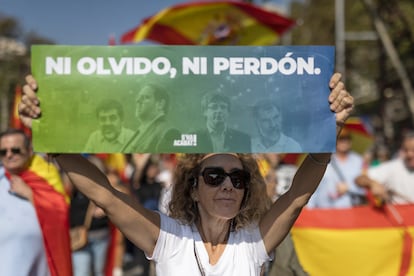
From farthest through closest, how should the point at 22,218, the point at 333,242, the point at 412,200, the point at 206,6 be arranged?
1. the point at 206,6
2. the point at 412,200
3. the point at 333,242
4. the point at 22,218

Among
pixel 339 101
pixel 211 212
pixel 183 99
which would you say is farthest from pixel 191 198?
pixel 339 101

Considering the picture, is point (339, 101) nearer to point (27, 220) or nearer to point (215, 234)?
point (215, 234)

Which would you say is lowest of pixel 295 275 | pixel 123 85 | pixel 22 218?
pixel 295 275

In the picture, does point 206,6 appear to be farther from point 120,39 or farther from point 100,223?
point 100,223

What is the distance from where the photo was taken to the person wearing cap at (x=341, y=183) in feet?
23.9

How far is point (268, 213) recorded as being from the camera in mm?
3178

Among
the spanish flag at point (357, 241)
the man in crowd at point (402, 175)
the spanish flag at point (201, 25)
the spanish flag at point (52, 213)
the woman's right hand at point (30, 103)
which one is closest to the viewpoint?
the woman's right hand at point (30, 103)

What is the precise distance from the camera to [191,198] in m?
3.26

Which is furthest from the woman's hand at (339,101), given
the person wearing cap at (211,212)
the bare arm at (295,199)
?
the bare arm at (295,199)

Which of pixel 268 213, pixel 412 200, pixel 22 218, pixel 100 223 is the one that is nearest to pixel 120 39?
pixel 100 223

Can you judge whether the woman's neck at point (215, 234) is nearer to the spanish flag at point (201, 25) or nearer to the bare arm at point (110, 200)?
A: the bare arm at point (110, 200)

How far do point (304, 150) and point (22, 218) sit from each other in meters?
2.13

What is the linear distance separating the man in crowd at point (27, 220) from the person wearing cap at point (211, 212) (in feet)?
4.48

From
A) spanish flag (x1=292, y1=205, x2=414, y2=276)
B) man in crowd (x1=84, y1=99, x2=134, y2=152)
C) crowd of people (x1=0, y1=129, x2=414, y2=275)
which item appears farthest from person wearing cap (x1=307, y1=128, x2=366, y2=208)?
man in crowd (x1=84, y1=99, x2=134, y2=152)
